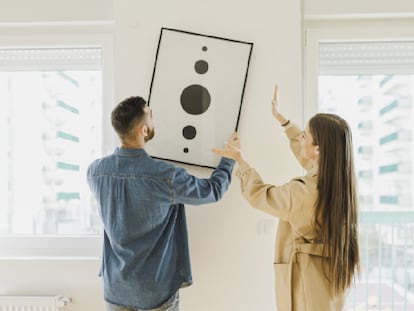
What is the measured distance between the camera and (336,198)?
4.84 ft

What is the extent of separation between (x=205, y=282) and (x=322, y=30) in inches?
57.4

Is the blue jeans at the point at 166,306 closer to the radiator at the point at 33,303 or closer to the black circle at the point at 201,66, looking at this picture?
the radiator at the point at 33,303

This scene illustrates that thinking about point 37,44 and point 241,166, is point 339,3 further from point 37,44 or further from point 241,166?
point 37,44

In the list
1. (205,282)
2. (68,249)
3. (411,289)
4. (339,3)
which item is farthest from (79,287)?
(339,3)

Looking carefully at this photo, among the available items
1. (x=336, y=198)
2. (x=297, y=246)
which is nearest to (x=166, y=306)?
(x=297, y=246)

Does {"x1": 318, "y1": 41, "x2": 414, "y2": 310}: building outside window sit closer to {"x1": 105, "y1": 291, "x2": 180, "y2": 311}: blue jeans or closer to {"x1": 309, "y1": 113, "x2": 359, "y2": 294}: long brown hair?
{"x1": 309, "y1": 113, "x2": 359, "y2": 294}: long brown hair

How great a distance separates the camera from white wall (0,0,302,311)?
197 cm

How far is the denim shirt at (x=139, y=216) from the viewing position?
158 cm

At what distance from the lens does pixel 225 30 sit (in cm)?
199

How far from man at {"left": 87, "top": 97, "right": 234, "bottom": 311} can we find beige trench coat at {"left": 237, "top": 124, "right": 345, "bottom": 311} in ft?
0.81

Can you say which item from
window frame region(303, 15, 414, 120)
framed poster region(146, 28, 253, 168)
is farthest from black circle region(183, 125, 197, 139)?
window frame region(303, 15, 414, 120)

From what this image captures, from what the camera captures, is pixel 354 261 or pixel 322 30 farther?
pixel 322 30

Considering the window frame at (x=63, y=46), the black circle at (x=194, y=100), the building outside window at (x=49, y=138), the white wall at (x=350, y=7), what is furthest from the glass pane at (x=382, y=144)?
the building outside window at (x=49, y=138)

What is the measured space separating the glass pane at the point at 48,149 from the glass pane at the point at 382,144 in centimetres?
136
